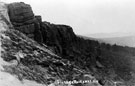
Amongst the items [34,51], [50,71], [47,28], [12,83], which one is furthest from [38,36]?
[12,83]

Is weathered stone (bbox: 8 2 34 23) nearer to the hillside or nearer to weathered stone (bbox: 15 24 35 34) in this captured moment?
the hillside

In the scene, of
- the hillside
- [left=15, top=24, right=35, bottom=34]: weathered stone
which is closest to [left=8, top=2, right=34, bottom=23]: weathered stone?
the hillside

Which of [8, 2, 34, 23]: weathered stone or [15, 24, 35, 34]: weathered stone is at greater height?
[8, 2, 34, 23]: weathered stone

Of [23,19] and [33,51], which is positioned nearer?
[33,51]

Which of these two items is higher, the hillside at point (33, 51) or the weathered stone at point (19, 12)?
the weathered stone at point (19, 12)

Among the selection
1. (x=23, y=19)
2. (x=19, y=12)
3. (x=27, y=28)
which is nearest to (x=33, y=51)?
(x=27, y=28)

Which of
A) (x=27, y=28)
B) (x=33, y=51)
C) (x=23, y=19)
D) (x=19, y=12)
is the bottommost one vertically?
(x=33, y=51)

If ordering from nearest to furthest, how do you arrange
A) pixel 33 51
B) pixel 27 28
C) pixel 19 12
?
pixel 33 51
pixel 19 12
pixel 27 28

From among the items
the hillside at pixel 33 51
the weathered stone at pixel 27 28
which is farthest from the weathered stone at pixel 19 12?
the weathered stone at pixel 27 28

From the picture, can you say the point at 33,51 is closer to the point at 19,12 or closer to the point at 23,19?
the point at 23,19

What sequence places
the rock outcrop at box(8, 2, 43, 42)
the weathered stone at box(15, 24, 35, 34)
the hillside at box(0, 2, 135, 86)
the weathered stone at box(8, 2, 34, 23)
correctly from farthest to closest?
the weathered stone at box(8, 2, 34, 23) < the rock outcrop at box(8, 2, 43, 42) < the weathered stone at box(15, 24, 35, 34) < the hillside at box(0, 2, 135, 86)

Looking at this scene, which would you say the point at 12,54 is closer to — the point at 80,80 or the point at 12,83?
the point at 12,83

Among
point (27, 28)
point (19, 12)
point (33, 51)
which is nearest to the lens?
point (33, 51)

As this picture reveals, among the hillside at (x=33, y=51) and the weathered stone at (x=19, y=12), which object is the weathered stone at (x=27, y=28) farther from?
the weathered stone at (x=19, y=12)
